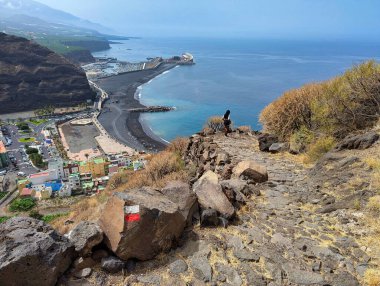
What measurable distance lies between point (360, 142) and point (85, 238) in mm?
8656

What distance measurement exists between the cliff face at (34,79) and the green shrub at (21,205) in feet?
203

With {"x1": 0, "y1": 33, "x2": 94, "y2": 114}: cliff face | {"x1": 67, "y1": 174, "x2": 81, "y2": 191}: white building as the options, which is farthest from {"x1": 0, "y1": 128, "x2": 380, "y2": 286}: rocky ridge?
{"x1": 0, "y1": 33, "x2": 94, "y2": 114}: cliff face

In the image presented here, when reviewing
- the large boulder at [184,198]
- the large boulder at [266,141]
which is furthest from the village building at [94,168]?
the large boulder at [184,198]

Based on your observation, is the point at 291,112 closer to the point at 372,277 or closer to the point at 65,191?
the point at 372,277

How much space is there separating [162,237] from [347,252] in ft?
10.7

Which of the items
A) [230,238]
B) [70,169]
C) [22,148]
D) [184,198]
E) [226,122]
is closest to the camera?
[230,238]

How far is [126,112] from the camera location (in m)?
83.9

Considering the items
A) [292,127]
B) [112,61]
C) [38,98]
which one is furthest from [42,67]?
[292,127]

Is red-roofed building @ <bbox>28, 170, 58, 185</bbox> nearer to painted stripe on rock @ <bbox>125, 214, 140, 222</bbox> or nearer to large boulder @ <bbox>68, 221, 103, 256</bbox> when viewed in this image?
large boulder @ <bbox>68, 221, 103, 256</bbox>

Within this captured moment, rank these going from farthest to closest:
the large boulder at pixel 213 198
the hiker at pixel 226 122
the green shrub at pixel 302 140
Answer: the hiker at pixel 226 122 → the green shrub at pixel 302 140 → the large boulder at pixel 213 198

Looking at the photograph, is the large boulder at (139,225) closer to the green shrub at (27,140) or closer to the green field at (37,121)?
the green shrub at (27,140)

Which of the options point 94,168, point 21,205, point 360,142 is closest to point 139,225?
point 360,142

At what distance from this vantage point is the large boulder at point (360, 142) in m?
10.1

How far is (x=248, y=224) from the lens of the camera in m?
7.02
